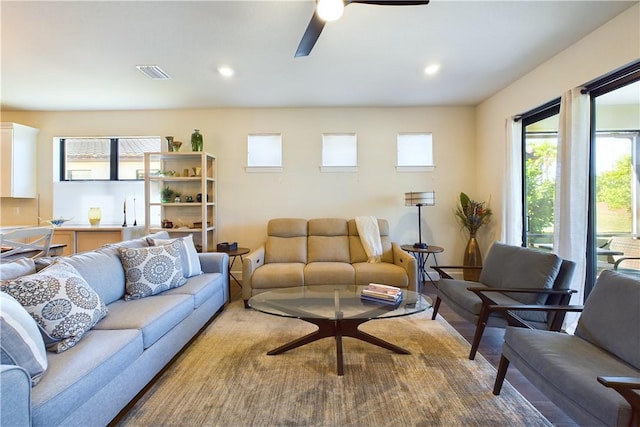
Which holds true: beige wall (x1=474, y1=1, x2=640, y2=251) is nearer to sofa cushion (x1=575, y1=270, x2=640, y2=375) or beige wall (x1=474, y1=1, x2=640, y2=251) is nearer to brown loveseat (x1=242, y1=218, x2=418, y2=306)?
brown loveseat (x1=242, y1=218, x2=418, y2=306)

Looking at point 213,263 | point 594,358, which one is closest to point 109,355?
point 213,263

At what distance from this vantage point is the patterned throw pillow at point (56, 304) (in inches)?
57.7

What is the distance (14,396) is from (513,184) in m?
4.50

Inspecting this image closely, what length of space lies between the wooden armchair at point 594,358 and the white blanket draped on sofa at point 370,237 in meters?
Result: 2.07

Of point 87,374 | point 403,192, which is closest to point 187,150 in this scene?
point 403,192

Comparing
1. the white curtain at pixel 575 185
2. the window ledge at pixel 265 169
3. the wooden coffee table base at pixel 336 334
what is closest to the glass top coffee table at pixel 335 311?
the wooden coffee table base at pixel 336 334

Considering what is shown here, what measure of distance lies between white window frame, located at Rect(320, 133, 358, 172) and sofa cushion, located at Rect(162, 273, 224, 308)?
8.04ft

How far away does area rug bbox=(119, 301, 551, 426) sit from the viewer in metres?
1.63

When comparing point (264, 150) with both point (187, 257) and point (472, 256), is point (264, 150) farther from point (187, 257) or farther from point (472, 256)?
point (472, 256)

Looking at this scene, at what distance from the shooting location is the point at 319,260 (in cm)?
396

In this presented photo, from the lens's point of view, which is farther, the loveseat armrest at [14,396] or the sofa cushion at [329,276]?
the sofa cushion at [329,276]

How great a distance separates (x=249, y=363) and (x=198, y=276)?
1.21m

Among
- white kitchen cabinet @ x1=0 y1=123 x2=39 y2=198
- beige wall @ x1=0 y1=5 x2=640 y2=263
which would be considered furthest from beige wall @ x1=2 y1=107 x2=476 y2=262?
white kitchen cabinet @ x1=0 y1=123 x2=39 y2=198

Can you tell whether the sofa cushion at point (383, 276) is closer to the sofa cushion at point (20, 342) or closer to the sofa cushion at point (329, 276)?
the sofa cushion at point (329, 276)
